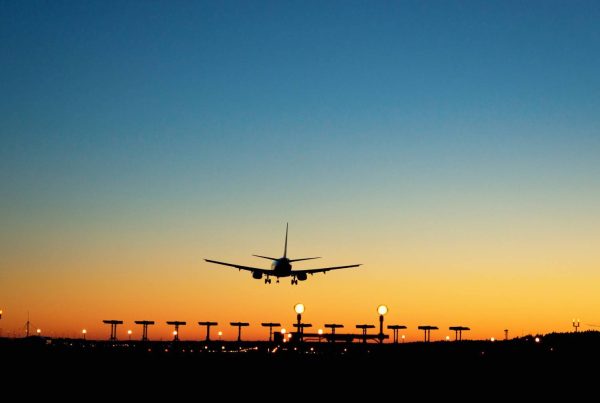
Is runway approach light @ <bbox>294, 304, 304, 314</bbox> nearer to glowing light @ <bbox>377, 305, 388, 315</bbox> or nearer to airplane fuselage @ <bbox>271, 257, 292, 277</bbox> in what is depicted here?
glowing light @ <bbox>377, 305, 388, 315</bbox>

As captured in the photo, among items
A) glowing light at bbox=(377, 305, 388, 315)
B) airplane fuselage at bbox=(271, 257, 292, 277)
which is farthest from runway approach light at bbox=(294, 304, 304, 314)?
airplane fuselage at bbox=(271, 257, 292, 277)

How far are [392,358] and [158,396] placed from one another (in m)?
41.5

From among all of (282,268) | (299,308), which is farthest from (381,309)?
(282,268)

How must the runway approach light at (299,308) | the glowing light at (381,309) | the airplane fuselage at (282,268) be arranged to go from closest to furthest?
the glowing light at (381,309) → the runway approach light at (299,308) → the airplane fuselage at (282,268)

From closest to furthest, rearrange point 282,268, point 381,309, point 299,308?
point 381,309 < point 299,308 < point 282,268

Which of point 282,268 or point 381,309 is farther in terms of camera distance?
point 282,268

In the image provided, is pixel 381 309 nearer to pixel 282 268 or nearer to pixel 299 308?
pixel 299 308

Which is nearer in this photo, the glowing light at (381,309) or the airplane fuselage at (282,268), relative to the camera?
the glowing light at (381,309)

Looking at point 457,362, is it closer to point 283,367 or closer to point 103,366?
point 283,367

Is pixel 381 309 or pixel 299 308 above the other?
pixel 381 309

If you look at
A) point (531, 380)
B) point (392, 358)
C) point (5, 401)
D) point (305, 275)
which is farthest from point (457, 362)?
point (305, 275)

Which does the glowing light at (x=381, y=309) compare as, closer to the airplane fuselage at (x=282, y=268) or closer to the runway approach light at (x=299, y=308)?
the runway approach light at (x=299, y=308)

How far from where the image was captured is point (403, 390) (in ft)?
132

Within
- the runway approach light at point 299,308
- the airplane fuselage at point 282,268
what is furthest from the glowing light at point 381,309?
the airplane fuselage at point 282,268
